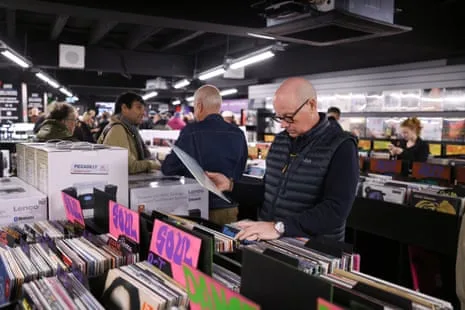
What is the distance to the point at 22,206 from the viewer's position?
1.93 m

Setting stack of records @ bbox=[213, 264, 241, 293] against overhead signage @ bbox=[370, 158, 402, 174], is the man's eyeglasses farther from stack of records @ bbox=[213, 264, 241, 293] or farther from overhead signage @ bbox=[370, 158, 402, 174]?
overhead signage @ bbox=[370, 158, 402, 174]

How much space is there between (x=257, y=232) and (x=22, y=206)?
42.6 inches

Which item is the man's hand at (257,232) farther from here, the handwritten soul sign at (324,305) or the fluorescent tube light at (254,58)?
the fluorescent tube light at (254,58)

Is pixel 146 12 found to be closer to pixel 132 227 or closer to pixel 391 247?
pixel 391 247

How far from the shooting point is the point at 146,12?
5121 millimetres

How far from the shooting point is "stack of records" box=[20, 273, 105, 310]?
1117 mm

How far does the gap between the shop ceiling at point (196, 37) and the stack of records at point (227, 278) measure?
3.06m

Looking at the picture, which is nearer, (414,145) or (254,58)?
(414,145)

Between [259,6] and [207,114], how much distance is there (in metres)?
1.50

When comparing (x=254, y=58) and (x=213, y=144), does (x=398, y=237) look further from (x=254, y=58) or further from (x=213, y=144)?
(x=254, y=58)

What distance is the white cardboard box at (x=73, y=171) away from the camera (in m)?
2.01

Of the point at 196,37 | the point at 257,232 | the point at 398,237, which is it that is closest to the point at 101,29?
the point at 196,37

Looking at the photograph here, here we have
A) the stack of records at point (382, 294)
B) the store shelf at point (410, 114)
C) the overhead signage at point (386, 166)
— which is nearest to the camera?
the stack of records at point (382, 294)

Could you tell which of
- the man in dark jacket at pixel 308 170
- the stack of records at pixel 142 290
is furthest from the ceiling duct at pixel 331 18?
the stack of records at pixel 142 290
